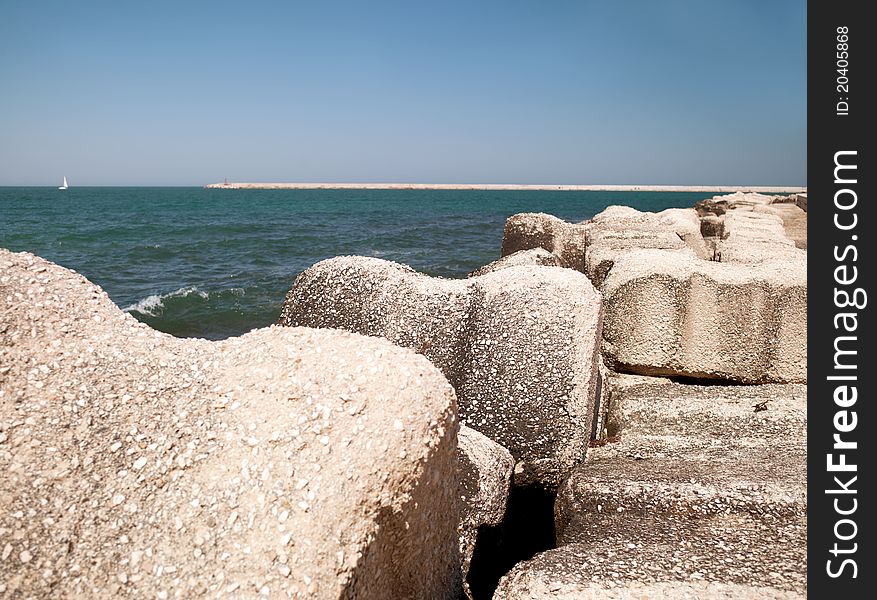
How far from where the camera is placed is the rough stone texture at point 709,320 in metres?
3.60

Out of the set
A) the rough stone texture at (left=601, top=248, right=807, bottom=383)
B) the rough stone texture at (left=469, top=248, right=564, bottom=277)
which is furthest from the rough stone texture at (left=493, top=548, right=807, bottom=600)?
the rough stone texture at (left=469, top=248, right=564, bottom=277)

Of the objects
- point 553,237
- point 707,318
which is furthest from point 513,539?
point 553,237

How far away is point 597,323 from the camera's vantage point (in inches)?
111

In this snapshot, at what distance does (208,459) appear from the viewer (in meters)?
1.52

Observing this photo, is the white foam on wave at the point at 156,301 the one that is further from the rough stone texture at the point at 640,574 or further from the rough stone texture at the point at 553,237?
the rough stone texture at the point at 640,574

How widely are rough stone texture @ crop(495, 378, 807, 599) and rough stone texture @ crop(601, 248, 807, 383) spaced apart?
2.26 feet

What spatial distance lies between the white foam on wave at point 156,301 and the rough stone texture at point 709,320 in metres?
6.95

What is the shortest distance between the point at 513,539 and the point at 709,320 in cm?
Result: 193

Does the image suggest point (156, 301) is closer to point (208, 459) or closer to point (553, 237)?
point (553, 237)

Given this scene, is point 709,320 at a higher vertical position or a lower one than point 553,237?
lower

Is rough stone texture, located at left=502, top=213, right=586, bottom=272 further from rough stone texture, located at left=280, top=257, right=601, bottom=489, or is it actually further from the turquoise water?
rough stone texture, located at left=280, top=257, right=601, bottom=489

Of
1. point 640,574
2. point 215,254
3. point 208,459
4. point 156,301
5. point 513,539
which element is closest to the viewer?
point 208,459

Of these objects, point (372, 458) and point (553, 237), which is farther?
point (553, 237)

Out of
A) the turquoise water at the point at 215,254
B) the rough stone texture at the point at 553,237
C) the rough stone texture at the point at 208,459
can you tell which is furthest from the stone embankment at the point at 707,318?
the turquoise water at the point at 215,254
